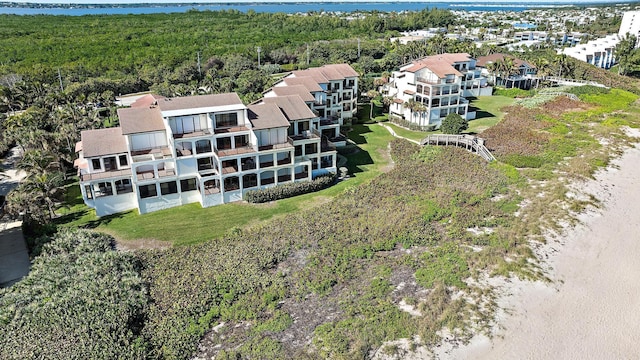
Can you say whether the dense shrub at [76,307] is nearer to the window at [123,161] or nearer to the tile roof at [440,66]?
the window at [123,161]

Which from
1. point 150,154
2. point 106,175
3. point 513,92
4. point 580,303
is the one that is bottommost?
point 580,303

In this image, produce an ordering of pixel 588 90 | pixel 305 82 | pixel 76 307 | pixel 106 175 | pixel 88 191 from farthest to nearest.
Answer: pixel 588 90 → pixel 305 82 → pixel 88 191 → pixel 106 175 → pixel 76 307

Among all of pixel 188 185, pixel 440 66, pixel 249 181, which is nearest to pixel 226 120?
pixel 249 181

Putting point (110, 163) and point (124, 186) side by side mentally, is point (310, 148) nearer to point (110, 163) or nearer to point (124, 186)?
point (124, 186)

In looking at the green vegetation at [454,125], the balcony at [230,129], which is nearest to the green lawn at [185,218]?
the balcony at [230,129]

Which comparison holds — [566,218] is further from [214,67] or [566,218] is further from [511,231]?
[214,67]

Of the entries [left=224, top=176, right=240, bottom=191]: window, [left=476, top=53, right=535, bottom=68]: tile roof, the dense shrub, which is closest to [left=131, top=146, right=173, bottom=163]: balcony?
[left=224, top=176, right=240, bottom=191]: window

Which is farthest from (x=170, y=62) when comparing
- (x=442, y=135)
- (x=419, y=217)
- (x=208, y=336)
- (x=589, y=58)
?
(x=589, y=58)

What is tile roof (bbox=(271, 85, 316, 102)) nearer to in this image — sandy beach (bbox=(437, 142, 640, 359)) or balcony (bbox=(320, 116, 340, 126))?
balcony (bbox=(320, 116, 340, 126))
